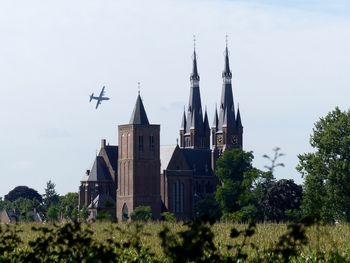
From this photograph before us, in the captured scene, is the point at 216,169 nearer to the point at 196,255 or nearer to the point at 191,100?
the point at 191,100

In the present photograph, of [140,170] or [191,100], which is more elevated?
[191,100]

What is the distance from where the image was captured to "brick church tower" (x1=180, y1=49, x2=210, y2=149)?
481 feet

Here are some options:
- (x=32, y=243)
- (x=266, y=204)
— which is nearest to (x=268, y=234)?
(x=32, y=243)

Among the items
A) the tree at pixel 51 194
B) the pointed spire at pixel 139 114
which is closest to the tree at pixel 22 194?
the tree at pixel 51 194

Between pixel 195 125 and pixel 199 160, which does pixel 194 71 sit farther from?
pixel 199 160

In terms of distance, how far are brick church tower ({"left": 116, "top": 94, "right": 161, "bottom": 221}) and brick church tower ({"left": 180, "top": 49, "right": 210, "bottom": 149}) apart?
1498 centimetres

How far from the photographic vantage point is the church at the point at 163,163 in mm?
131375

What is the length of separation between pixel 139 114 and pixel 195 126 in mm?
15840

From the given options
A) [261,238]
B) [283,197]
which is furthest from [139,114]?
[261,238]

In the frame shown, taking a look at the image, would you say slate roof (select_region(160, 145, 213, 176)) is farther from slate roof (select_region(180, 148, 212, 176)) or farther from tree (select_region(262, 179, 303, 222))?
tree (select_region(262, 179, 303, 222))

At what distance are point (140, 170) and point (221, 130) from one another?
58.1 feet

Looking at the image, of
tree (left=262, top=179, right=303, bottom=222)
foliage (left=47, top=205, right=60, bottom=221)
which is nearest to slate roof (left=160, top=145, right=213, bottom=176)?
tree (left=262, top=179, right=303, bottom=222)

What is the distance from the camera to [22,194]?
15400cm

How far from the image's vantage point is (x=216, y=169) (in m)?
139
